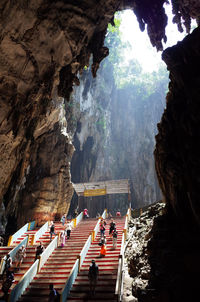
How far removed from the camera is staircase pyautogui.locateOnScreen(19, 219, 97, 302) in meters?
9.24

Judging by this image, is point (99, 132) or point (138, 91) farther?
point (138, 91)

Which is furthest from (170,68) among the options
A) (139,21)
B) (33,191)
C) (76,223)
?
(33,191)

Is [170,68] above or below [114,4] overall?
below

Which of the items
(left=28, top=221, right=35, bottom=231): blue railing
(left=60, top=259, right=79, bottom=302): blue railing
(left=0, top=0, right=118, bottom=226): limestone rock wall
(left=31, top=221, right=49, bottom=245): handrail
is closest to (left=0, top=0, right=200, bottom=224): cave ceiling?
(left=0, top=0, right=118, bottom=226): limestone rock wall

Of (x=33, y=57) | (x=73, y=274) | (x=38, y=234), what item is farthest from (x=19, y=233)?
(x=33, y=57)

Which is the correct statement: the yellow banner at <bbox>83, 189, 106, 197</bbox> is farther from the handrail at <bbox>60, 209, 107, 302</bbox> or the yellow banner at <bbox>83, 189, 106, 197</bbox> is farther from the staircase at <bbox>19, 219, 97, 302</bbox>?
the handrail at <bbox>60, 209, 107, 302</bbox>

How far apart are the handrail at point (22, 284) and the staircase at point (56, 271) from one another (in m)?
0.18

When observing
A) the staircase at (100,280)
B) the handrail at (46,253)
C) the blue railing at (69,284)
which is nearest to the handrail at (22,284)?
the handrail at (46,253)

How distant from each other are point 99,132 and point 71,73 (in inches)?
974

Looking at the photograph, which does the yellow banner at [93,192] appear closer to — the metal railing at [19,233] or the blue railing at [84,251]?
the metal railing at [19,233]

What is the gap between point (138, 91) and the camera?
4966 centimetres

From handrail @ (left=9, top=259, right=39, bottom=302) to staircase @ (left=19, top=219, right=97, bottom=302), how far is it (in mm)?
184

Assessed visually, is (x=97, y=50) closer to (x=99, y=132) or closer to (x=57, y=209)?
(x=57, y=209)

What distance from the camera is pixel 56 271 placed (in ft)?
35.2
